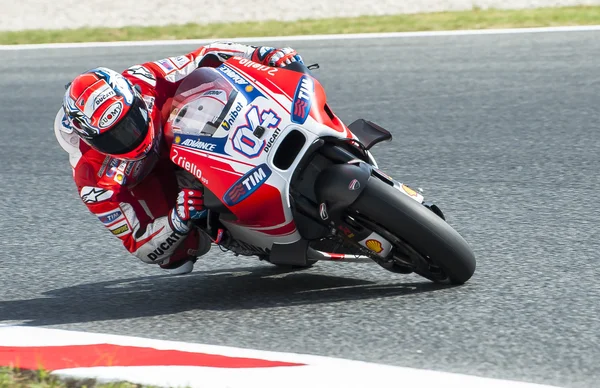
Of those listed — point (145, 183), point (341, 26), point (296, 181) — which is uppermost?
point (341, 26)

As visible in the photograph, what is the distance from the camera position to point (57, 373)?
3.52m

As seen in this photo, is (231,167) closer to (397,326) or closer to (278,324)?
(278,324)

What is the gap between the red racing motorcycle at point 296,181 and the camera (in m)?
3.97

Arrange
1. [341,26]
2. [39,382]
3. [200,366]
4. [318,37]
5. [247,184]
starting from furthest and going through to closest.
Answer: [341,26], [318,37], [247,184], [200,366], [39,382]

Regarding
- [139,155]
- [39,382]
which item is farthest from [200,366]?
[139,155]

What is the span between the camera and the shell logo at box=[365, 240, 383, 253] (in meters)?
4.12

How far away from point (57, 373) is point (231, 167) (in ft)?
3.70

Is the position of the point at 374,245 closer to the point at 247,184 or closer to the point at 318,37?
the point at 247,184

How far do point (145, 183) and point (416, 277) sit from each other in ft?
4.41

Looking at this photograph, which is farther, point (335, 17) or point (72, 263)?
point (335, 17)

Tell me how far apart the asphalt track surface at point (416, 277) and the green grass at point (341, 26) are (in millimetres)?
1248

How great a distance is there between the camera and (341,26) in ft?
37.8

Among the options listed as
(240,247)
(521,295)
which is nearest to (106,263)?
(240,247)

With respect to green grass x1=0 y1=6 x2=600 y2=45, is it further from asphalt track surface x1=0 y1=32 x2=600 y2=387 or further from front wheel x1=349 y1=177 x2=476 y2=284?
front wheel x1=349 y1=177 x2=476 y2=284
